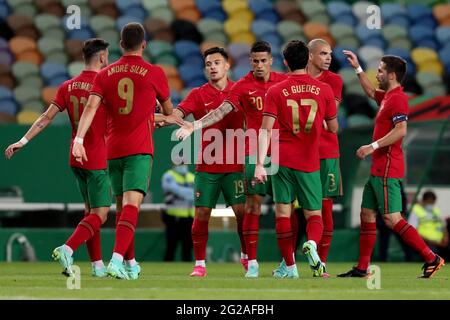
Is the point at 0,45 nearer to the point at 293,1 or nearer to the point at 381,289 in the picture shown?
the point at 293,1

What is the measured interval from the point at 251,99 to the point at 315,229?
1505 mm

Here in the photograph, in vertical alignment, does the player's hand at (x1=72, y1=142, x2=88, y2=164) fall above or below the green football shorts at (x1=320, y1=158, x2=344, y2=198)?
above

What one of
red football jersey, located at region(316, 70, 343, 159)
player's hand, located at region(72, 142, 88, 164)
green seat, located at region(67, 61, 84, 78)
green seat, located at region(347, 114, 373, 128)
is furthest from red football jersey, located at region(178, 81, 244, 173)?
green seat, located at region(67, 61, 84, 78)

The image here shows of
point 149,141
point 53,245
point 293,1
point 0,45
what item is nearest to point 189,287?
point 149,141

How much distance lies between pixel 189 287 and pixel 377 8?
12.2 metres

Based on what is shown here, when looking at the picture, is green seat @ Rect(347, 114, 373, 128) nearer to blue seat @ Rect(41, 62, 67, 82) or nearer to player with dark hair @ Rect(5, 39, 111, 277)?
blue seat @ Rect(41, 62, 67, 82)

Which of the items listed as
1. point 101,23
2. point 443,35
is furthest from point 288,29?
point 101,23

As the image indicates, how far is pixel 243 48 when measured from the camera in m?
21.6

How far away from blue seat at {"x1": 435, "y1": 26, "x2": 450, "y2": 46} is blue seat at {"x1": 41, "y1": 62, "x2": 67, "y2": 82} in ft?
20.2

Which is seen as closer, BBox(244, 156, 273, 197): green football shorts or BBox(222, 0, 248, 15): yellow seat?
BBox(244, 156, 273, 197): green football shorts

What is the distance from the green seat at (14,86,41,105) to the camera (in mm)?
20031

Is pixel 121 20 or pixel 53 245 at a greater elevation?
pixel 121 20

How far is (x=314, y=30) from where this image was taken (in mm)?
21953

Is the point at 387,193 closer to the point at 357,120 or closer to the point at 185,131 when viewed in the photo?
the point at 185,131
